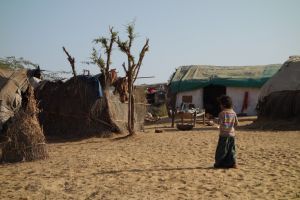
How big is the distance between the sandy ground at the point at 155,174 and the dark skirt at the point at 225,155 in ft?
0.76

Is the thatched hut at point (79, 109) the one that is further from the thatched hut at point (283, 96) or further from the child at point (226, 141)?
the thatched hut at point (283, 96)

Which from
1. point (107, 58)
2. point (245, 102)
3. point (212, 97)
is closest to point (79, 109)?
point (107, 58)

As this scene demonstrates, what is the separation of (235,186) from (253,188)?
26 centimetres

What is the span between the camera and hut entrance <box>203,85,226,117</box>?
23.7 metres

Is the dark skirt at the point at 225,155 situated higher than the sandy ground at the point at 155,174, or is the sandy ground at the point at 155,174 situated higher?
the dark skirt at the point at 225,155

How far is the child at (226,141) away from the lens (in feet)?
23.0

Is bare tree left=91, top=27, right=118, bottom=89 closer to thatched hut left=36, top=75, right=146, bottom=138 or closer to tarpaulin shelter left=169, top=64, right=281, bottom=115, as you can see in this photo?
thatched hut left=36, top=75, right=146, bottom=138

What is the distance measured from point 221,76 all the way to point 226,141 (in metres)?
16.8

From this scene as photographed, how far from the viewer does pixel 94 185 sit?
231 inches

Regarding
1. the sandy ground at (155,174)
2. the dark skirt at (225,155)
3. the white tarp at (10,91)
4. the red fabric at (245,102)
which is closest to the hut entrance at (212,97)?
the red fabric at (245,102)

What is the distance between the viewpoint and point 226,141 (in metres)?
7.16

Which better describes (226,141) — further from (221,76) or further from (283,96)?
(221,76)

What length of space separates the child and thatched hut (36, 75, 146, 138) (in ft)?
19.7

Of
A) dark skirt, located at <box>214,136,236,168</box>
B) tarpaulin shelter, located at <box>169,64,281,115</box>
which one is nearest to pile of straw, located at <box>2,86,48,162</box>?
dark skirt, located at <box>214,136,236,168</box>
